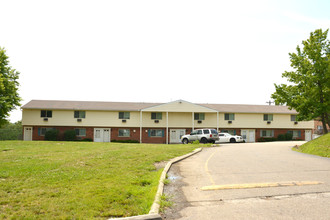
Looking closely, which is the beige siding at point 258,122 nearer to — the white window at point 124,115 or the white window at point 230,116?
the white window at point 230,116

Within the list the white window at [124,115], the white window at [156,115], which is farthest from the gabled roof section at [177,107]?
the white window at [124,115]

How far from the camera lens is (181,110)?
38.3 meters

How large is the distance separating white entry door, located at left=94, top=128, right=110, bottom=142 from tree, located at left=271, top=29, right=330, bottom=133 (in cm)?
2335

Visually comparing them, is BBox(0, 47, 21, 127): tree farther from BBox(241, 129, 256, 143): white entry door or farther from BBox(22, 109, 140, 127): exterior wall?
BBox(241, 129, 256, 143): white entry door

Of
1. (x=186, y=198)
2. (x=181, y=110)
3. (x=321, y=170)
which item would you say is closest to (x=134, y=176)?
(x=186, y=198)

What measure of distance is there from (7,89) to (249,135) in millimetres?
33834

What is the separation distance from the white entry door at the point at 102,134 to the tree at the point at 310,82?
2335cm

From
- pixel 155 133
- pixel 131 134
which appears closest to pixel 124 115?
pixel 131 134

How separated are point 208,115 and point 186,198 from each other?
35.1 metres

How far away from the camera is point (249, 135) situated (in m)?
41.8

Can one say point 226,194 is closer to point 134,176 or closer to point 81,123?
point 134,176

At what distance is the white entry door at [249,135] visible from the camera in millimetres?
41688

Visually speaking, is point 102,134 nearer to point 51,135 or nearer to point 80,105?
point 80,105

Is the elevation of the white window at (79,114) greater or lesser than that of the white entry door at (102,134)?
greater
